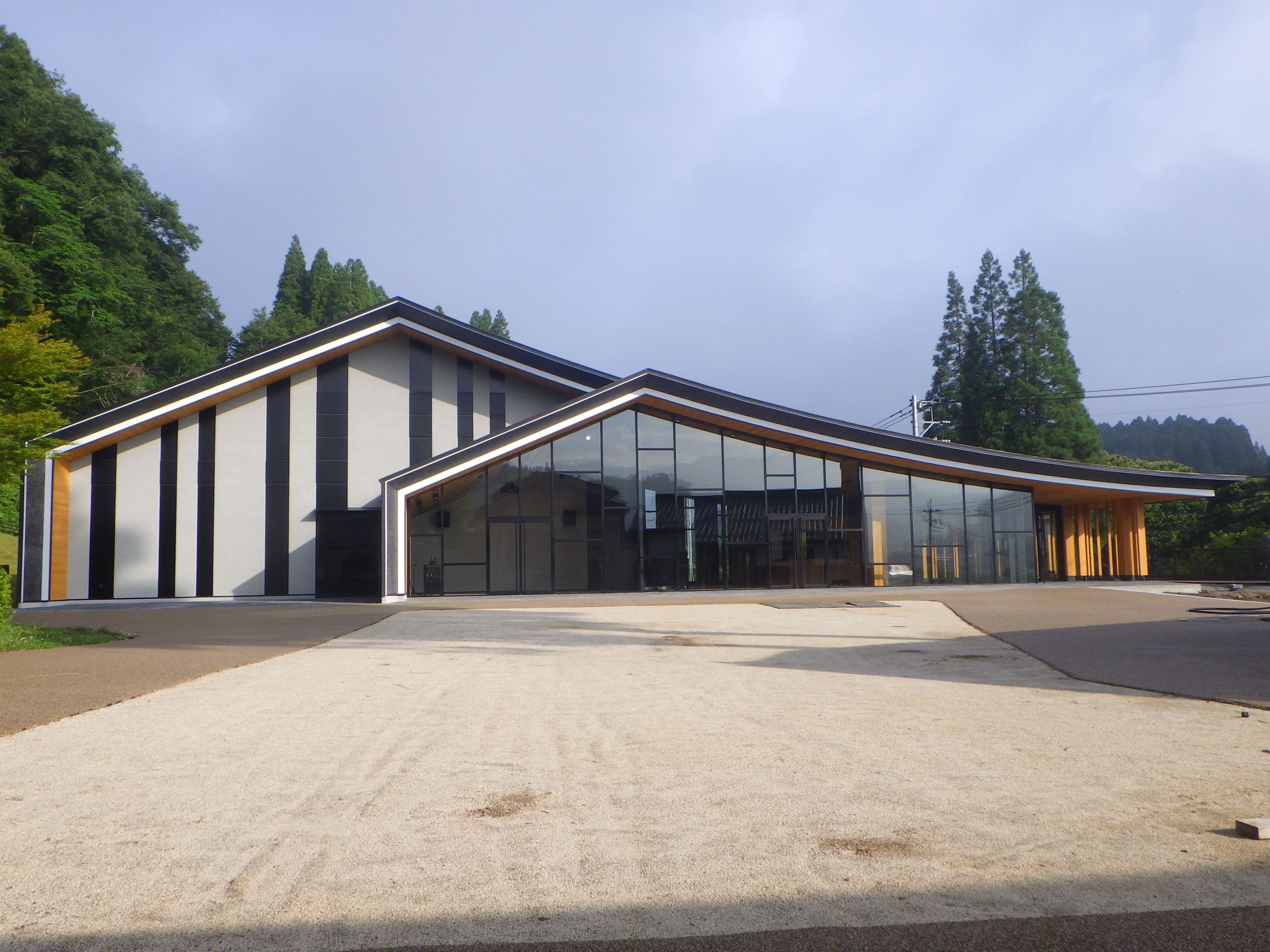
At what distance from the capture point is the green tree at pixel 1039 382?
1855 inches

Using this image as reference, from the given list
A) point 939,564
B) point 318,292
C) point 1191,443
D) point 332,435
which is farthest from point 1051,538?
point 1191,443

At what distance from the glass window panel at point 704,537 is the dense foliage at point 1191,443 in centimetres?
9239

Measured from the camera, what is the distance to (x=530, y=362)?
27047 mm

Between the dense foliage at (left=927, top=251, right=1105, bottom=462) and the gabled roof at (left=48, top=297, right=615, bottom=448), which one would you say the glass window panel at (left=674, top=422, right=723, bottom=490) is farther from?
the dense foliage at (left=927, top=251, right=1105, bottom=462)

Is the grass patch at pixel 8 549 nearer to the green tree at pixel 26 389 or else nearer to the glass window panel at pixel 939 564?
the green tree at pixel 26 389

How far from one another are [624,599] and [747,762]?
17402 millimetres

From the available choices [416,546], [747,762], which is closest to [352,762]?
[747,762]

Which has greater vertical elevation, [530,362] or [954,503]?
[530,362]

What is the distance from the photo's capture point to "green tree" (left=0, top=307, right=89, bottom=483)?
14055 millimetres

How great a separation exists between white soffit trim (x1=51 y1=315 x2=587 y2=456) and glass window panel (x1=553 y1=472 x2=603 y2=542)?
355 centimetres

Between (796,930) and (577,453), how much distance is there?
890 inches

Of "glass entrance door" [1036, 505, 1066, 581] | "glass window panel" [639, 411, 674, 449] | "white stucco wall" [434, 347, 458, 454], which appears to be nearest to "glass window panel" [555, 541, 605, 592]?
"glass window panel" [639, 411, 674, 449]

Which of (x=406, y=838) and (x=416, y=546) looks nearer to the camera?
(x=406, y=838)

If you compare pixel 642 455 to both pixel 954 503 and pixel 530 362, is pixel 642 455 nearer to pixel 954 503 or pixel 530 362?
pixel 530 362
